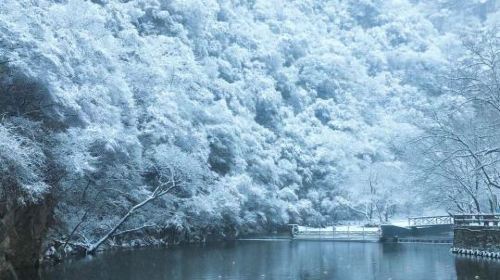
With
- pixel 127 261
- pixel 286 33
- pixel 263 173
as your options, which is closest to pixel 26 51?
pixel 127 261

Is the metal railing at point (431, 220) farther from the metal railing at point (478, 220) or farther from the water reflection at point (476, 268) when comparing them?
the water reflection at point (476, 268)

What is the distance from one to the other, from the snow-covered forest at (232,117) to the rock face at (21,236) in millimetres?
527

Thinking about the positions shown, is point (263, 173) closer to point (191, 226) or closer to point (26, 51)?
point (191, 226)

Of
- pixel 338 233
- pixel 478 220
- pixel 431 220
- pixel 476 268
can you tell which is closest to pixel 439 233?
pixel 431 220

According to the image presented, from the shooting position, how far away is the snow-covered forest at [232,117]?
66.9ft

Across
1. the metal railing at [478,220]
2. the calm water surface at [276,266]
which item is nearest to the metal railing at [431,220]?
the calm water surface at [276,266]

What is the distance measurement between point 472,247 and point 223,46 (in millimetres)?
32423

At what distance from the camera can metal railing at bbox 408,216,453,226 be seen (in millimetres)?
35469

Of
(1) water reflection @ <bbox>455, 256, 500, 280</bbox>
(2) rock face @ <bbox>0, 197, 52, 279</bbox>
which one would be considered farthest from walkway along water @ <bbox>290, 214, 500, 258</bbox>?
(2) rock face @ <bbox>0, 197, 52, 279</bbox>

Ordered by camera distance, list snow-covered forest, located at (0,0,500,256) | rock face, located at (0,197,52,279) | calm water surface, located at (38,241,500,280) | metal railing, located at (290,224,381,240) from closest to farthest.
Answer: rock face, located at (0,197,52,279), calm water surface, located at (38,241,500,280), snow-covered forest, located at (0,0,500,256), metal railing, located at (290,224,381,240)

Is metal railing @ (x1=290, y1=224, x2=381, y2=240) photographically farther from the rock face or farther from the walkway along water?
the rock face

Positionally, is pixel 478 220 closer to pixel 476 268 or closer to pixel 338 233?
pixel 476 268

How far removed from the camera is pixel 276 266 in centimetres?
2062

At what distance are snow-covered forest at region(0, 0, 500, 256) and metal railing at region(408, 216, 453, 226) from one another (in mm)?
1445
